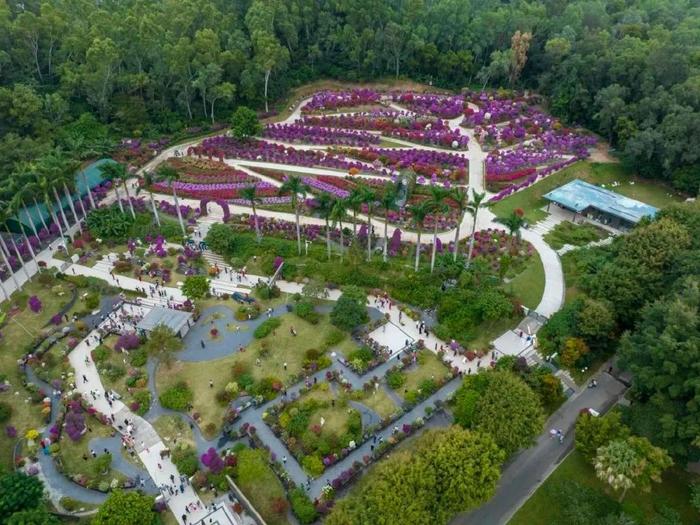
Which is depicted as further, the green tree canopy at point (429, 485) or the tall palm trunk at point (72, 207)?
the tall palm trunk at point (72, 207)

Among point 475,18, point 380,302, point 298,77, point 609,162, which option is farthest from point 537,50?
point 380,302

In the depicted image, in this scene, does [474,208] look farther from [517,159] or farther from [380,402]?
[517,159]

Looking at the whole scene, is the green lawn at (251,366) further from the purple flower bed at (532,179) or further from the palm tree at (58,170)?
the purple flower bed at (532,179)

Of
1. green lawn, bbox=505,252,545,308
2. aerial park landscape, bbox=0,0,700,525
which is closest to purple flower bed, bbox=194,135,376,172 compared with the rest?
aerial park landscape, bbox=0,0,700,525

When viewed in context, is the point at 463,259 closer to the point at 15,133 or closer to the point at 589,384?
the point at 589,384

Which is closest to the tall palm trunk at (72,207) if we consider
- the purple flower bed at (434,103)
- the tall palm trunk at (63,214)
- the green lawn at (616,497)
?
the tall palm trunk at (63,214)

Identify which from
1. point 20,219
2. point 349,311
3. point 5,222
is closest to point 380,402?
point 349,311
